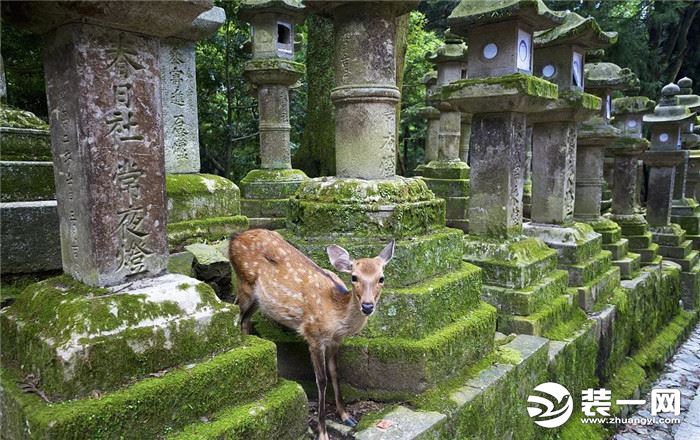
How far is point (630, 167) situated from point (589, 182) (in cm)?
196

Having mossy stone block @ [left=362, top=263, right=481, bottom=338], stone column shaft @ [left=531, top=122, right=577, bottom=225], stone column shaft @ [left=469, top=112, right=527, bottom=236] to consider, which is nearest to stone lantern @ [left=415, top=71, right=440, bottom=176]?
stone column shaft @ [left=531, top=122, right=577, bottom=225]

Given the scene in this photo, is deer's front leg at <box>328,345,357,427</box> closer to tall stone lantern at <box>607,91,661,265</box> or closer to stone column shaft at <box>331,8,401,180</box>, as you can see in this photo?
stone column shaft at <box>331,8,401,180</box>

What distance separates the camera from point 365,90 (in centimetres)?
371

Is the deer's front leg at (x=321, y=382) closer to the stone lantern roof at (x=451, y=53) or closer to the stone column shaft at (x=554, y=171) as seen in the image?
the stone column shaft at (x=554, y=171)

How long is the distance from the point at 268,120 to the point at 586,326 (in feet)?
20.3

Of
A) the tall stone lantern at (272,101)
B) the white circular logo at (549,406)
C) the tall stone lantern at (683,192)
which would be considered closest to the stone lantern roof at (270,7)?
the tall stone lantern at (272,101)

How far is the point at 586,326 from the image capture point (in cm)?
554

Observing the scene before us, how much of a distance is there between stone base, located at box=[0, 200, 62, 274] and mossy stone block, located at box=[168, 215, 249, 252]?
103 cm

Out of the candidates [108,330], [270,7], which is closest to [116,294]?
[108,330]

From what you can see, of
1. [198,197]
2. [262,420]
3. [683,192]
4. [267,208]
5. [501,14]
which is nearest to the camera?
[262,420]

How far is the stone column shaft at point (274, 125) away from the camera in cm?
873

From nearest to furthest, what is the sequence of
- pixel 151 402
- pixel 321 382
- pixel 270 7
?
pixel 151 402, pixel 321 382, pixel 270 7

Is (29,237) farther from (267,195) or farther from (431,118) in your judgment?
(431,118)

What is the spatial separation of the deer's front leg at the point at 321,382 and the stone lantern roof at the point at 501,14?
3886 millimetres
